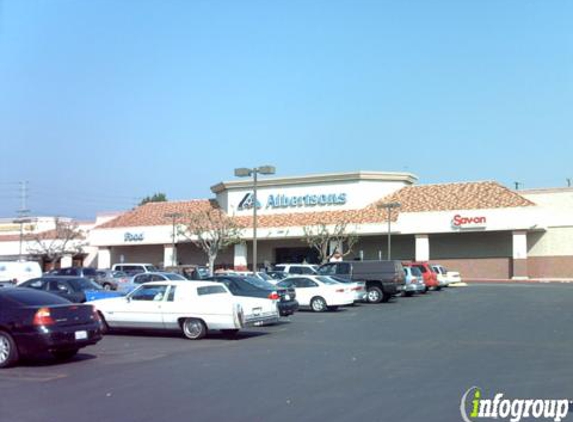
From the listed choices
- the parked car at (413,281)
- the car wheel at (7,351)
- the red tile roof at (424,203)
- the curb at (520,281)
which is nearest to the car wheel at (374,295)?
the parked car at (413,281)

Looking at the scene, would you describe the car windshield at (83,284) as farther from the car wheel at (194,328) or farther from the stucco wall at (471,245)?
the stucco wall at (471,245)

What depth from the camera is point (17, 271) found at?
35.8 meters

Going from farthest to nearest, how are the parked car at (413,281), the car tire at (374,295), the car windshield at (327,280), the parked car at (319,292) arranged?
1. the parked car at (413,281)
2. the car tire at (374,295)
3. the car windshield at (327,280)
4. the parked car at (319,292)

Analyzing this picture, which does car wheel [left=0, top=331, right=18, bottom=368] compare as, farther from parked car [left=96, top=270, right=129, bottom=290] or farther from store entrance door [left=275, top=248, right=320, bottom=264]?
store entrance door [left=275, top=248, right=320, bottom=264]

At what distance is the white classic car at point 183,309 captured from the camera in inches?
659

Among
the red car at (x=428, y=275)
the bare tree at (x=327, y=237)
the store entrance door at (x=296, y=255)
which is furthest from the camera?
the store entrance door at (x=296, y=255)

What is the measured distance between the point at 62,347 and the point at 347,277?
65.0ft

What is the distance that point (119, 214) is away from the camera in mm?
76750

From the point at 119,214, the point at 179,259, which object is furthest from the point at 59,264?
the point at 179,259

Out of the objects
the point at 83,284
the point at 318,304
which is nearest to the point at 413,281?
the point at 318,304

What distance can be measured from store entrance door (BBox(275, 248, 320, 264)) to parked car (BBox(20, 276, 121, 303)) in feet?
146

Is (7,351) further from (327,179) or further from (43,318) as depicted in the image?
(327,179)

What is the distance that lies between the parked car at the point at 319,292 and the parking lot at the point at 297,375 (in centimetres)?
643

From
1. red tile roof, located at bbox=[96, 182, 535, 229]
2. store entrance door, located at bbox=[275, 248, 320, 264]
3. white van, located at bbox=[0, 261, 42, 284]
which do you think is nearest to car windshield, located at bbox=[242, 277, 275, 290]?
white van, located at bbox=[0, 261, 42, 284]
